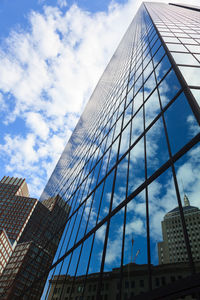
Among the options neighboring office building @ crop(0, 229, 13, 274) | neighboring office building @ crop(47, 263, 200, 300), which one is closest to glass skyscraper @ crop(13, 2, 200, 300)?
neighboring office building @ crop(47, 263, 200, 300)

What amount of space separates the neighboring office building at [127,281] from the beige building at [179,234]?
23cm

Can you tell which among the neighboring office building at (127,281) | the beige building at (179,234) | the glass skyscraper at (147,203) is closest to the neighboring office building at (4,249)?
the glass skyscraper at (147,203)

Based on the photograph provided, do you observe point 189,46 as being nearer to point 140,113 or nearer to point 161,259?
point 140,113

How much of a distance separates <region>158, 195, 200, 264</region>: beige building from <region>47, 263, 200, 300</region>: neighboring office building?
0.77ft

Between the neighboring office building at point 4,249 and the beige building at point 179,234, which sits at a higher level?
the neighboring office building at point 4,249

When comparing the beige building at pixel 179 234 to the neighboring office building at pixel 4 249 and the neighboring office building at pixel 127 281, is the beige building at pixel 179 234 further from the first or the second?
the neighboring office building at pixel 4 249

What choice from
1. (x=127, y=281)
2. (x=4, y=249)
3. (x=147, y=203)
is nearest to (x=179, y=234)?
(x=147, y=203)

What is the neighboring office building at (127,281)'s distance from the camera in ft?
16.5

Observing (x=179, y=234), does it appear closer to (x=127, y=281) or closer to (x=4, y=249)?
(x=127, y=281)

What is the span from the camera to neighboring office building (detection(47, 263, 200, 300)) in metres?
5.04

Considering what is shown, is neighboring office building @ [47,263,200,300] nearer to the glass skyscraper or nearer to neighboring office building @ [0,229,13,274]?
the glass skyscraper

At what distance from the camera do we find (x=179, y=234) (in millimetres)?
5426

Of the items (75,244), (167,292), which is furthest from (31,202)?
(167,292)

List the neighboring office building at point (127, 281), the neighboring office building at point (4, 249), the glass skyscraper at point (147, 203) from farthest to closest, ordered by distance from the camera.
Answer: the neighboring office building at point (4, 249) → the glass skyscraper at point (147, 203) → the neighboring office building at point (127, 281)
